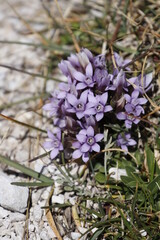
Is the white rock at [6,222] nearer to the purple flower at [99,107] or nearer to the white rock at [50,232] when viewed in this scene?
the white rock at [50,232]

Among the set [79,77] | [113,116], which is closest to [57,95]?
[79,77]

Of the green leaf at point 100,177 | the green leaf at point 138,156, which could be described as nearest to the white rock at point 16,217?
the green leaf at point 100,177

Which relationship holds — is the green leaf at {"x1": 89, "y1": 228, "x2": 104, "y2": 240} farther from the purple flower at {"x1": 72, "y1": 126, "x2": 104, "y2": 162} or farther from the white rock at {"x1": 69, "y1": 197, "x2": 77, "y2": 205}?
the purple flower at {"x1": 72, "y1": 126, "x2": 104, "y2": 162}

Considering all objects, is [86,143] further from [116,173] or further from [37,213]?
[37,213]

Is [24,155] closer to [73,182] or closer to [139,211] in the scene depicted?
[73,182]

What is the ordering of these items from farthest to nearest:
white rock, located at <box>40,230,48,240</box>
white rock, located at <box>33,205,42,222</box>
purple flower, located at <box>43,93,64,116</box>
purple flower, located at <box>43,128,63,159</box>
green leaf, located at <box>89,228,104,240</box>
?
purple flower, located at <box>43,93,64,116</box> → purple flower, located at <box>43,128,63,159</box> → white rock, located at <box>33,205,42,222</box> → white rock, located at <box>40,230,48,240</box> → green leaf, located at <box>89,228,104,240</box>

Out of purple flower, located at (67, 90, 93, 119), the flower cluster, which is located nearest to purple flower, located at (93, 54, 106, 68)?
the flower cluster
